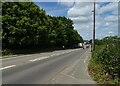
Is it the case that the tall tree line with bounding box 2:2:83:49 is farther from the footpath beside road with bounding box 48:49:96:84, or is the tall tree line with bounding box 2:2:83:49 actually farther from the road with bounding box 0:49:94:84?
the footpath beside road with bounding box 48:49:96:84

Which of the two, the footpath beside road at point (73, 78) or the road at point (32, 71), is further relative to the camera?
the road at point (32, 71)

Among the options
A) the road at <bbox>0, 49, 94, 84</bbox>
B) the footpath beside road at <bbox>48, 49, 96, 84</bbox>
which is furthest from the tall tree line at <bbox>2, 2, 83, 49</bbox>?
the footpath beside road at <bbox>48, 49, 96, 84</bbox>

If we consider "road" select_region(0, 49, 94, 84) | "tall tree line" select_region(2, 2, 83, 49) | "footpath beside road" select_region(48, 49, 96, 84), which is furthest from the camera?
"tall tree line" select_region(2, 2, 83, 49)

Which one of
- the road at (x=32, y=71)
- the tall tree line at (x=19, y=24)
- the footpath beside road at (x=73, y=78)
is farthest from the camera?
the tall tree line at (x=19, y=24)

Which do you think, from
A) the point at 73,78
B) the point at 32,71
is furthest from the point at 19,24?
the point at 73,78

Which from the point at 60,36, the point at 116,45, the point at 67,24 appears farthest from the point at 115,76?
the point at 67,24

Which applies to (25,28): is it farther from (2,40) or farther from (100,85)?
(100,85)

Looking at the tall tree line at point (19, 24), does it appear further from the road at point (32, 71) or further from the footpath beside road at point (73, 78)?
the footpath beside road at point (73, 78)

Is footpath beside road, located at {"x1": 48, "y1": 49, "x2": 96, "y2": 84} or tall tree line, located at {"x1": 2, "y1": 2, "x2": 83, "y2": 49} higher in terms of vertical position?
tall tree line, located at {"x1": 2, "y1": 2, "x2": 83, "y2": 49}

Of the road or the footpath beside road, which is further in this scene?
the road

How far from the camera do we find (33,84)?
508 inches

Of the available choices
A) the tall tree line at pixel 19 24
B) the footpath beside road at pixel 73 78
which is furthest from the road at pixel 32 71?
the tall tree line at pixel 19 24

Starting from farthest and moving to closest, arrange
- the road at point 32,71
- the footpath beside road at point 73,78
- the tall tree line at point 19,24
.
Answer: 1. the tall tree line at point 19,24
2. the road at point 32,71
3. the footpath beside road at point 73,78

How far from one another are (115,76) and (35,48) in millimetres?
52450
